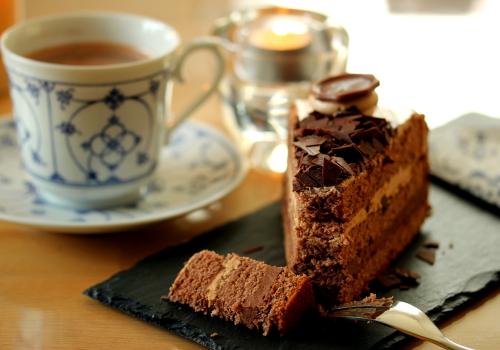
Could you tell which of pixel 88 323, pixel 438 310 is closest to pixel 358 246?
pixel 438 310

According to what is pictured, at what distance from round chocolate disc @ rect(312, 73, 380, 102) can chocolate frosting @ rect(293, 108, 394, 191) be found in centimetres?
3

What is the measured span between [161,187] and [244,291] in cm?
49

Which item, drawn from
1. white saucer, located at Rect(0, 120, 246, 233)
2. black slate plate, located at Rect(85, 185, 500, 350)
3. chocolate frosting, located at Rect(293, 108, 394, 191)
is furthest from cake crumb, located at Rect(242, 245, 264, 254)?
chocolate frosting, located at Rect(293, 108, 394, 191)

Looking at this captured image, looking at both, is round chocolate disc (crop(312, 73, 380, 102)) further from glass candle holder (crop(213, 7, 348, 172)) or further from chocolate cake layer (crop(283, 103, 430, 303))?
glass candle holder (crop(213, 7, 348, 172))

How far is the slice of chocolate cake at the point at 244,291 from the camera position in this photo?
4.29 ft

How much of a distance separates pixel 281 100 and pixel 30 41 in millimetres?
605

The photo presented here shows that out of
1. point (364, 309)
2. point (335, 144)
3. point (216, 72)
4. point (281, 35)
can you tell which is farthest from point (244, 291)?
point (281, 35)

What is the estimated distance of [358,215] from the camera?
142 cm

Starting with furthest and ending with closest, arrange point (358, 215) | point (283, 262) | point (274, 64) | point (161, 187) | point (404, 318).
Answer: point (274, 64), point (161, 187), point (283, 262), point (358, 215), point (404, 318)

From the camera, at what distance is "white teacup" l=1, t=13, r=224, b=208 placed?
156 cm

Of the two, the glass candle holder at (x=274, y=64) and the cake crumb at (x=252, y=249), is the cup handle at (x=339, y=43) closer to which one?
the glass candle holder at (x=274, y=64)

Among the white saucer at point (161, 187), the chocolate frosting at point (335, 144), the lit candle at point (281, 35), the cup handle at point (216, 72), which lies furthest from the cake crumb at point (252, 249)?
the lit candle at point (281, 35)

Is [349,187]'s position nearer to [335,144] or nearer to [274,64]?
[335,144]

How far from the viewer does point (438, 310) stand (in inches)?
54.9
